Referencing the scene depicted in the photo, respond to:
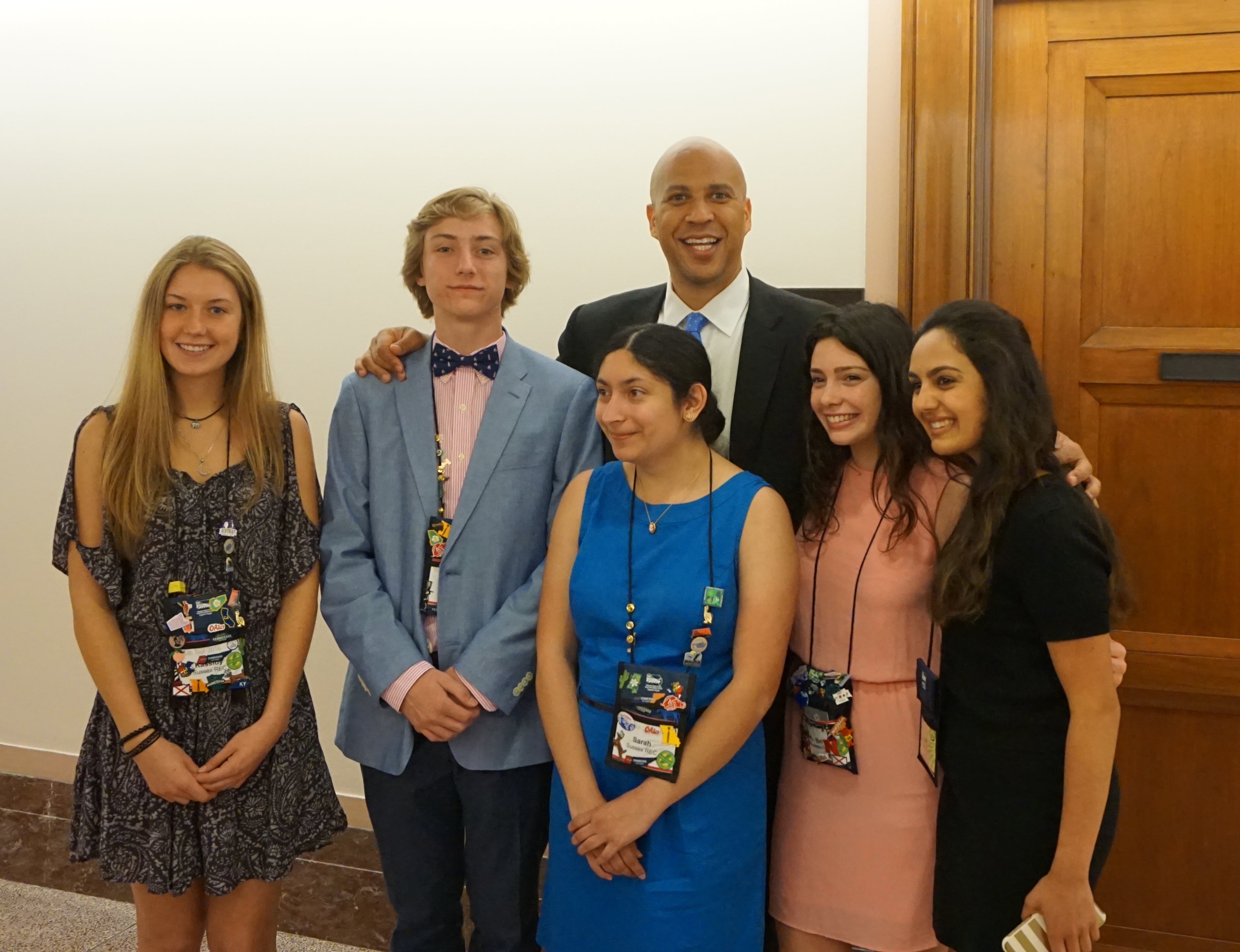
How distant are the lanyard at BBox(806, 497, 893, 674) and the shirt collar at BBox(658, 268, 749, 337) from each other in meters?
0.54

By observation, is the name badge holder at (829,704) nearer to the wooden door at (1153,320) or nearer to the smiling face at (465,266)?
the smiling face at (465,266)

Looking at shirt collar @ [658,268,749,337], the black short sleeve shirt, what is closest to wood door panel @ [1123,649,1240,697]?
the black short sleeve shirt

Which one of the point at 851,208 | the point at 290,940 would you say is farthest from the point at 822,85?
the point at 290,940

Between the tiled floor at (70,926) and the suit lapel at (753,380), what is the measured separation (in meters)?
1.85

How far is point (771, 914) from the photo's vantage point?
6.32ft

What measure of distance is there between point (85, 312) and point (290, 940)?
2.04m

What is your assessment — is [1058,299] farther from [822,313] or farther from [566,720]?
[566,720]

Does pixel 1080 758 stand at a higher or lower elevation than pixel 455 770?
higher

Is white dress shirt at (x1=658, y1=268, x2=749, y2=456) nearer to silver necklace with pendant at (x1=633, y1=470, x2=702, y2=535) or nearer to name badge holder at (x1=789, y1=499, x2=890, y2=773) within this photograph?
silver necklace with pendant at (x1=633, y1=470, x2=702, y2=535)

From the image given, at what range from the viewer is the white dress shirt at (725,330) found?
2178 mm

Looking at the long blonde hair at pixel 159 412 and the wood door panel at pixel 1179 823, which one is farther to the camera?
the wood door panel at pixel 1179 823

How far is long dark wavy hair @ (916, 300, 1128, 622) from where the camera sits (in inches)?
65.2

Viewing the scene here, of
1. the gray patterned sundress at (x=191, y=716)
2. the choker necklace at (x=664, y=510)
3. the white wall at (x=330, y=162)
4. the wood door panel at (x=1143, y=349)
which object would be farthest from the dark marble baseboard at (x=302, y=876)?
the wood door panel at (x=1143, y=349)

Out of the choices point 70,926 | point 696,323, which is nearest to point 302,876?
point 70,926
